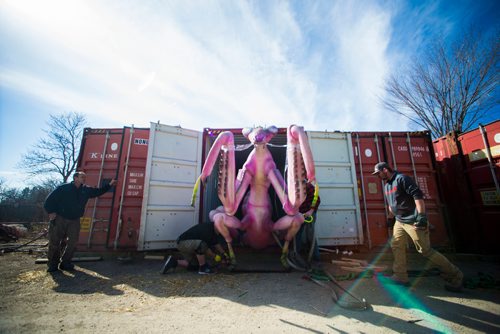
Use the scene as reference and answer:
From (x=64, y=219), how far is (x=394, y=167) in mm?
7948

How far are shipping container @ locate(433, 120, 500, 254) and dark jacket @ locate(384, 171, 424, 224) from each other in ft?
11.4

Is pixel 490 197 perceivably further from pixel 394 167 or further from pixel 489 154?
pixel 394 167

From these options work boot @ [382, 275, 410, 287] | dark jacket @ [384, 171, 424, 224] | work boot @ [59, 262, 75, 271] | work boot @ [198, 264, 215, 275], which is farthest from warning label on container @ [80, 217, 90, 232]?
dark jacket @ [384, 171, 424, 224]

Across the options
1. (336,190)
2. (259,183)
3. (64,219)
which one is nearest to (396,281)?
(336,190)

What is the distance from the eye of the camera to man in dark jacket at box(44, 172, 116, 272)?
4.26 m

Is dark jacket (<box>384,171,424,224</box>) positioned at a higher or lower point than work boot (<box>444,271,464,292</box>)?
higher

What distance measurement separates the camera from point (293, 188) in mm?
3014

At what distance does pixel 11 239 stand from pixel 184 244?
8.67 metres

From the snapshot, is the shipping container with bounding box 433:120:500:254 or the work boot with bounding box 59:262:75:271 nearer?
the work boot with bounding box 59:262:75:271

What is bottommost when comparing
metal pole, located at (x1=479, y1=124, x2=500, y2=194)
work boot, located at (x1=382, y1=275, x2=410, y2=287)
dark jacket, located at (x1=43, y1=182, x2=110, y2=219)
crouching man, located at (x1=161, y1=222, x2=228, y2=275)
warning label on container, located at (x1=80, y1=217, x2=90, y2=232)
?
work boot, located at (x1=382, y1=275, x2=410, y2=287)

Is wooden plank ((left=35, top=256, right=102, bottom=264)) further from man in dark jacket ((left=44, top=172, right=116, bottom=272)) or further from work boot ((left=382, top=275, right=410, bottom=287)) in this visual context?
work boot ((left=382, top=275, right=410, bottom=287))

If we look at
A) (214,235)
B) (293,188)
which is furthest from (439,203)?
(214,235)

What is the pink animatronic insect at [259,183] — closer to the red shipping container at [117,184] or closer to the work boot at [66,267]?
the red shipping container at [117,184]

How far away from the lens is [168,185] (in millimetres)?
5250
